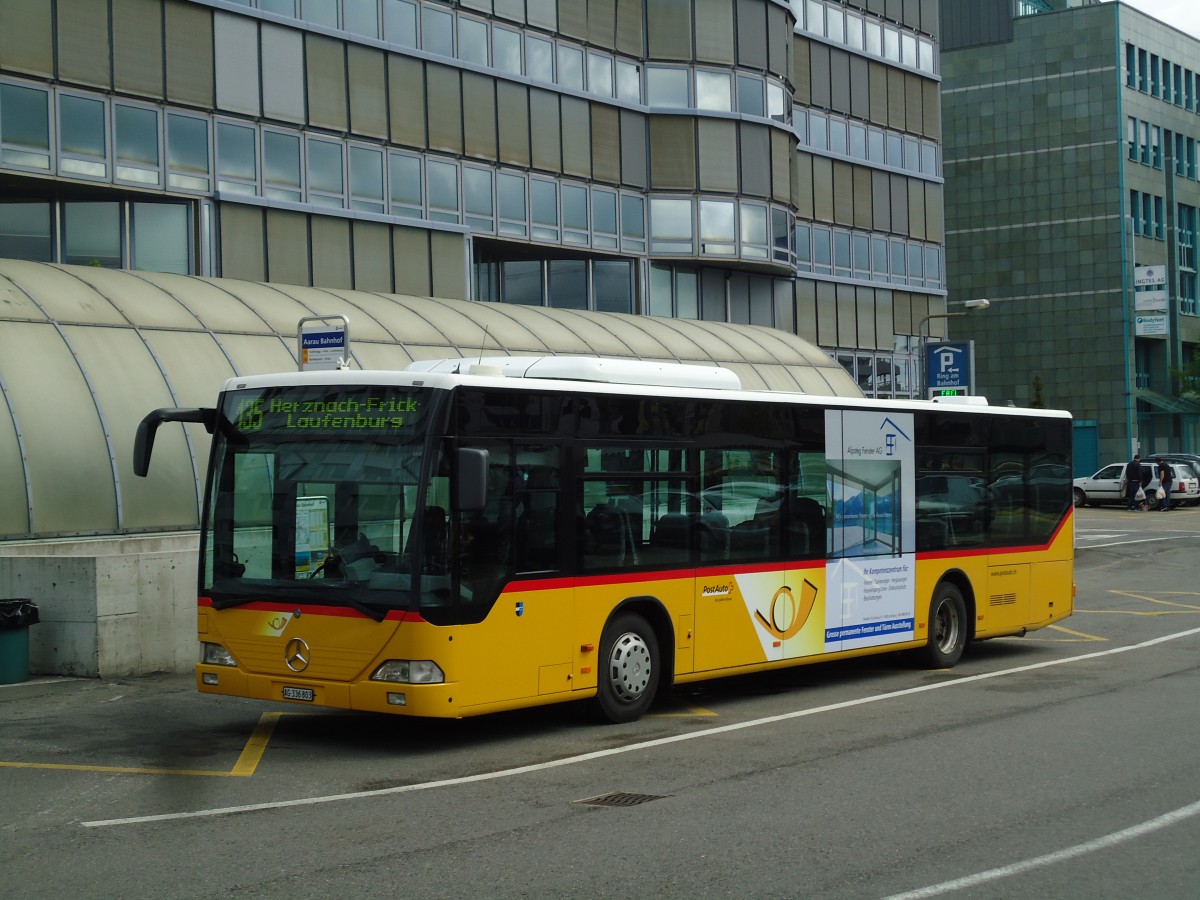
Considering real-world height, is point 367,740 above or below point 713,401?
below

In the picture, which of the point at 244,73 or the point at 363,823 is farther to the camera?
the point at 244,73

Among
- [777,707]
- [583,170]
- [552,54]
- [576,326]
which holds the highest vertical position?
[552,54]

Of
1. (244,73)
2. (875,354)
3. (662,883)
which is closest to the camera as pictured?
(662,883)

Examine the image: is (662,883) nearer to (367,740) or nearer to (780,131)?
(367,740)

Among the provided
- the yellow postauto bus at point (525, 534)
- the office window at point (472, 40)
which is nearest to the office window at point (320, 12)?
the office window at point (472, 40)

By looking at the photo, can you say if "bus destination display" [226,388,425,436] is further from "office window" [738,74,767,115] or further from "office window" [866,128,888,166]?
"office window" [866,128,888,166]

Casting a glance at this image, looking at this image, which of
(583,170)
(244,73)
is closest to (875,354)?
(583,170)

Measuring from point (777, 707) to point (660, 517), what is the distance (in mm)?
2276

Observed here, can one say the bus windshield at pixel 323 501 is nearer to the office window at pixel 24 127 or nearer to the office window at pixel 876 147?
the office window at pixel 24 127

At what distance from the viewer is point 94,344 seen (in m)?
20.4

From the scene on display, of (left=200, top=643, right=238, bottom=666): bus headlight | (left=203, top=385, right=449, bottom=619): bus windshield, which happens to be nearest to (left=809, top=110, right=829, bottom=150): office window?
(left=203, top=385, right=449, bottom=619): bus windshield

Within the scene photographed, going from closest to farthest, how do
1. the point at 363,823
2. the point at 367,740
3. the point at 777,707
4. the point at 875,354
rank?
the point at 363,823
the point at 367,740
the point at 777,707
the point at 875,354

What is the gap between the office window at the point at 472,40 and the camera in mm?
33969

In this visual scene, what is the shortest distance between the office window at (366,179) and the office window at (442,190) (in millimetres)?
1353
